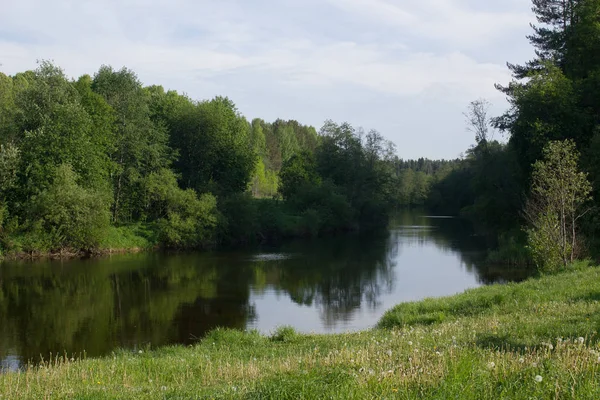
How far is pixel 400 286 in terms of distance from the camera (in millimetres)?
30734

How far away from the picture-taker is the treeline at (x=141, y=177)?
43500mm

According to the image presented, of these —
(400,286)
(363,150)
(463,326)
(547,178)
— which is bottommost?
(400,286)

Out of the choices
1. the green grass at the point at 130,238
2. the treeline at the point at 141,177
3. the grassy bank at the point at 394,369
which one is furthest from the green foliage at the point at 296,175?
the grassy bank at the point at 394,369

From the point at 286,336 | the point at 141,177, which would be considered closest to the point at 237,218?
the point at 141,177

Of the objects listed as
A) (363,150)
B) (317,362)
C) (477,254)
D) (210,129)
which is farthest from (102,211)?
(363,150)

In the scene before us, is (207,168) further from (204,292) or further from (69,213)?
(204,292)

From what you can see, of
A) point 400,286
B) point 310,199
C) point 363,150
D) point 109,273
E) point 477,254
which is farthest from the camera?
point 363,150

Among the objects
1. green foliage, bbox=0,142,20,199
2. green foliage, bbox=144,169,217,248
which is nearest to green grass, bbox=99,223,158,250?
green foliage, bbox=144,169,217,248

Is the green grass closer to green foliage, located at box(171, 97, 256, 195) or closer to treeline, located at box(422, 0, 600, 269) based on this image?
green foliage, located at box(171, 97, 256, 195)

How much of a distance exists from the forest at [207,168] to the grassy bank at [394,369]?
46.3ft

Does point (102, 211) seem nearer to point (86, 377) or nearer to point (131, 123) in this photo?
point (131, 123)

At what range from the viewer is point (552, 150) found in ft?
80.0

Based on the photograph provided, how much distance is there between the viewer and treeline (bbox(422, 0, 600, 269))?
79.0 feet

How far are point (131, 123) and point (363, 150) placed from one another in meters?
39.0
